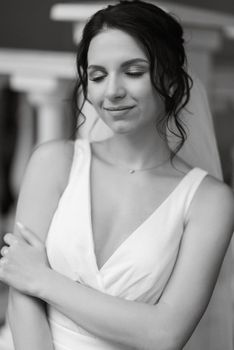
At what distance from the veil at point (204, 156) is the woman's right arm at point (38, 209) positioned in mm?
361

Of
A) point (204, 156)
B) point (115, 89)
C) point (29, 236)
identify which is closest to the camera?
point (115, 89)

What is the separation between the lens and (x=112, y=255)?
1903mm

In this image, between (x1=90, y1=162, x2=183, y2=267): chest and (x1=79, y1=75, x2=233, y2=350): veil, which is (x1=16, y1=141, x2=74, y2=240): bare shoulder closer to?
(x1=90, y1=162, x2=183, y2=267): chest

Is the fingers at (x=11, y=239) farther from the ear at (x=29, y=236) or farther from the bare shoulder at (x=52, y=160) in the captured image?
the bare shoulder at (x=52, y=160)

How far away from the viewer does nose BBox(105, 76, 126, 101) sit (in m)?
1.77

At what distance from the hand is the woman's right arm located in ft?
0.13

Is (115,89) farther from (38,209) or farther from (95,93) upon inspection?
(38,209)

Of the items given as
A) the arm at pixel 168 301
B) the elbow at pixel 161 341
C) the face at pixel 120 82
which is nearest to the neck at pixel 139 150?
the face at pixel 120 82

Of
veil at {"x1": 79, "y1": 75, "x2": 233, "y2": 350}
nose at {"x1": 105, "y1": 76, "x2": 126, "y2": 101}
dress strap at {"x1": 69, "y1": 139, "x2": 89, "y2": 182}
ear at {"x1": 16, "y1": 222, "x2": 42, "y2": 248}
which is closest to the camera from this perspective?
nose at {"x1": 105, "y1": 76, "x2": 126, "y2": 101}

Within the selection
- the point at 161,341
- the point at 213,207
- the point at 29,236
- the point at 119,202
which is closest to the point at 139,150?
the point at 119,202

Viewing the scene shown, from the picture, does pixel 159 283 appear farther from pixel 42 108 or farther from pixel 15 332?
pixel 42 108

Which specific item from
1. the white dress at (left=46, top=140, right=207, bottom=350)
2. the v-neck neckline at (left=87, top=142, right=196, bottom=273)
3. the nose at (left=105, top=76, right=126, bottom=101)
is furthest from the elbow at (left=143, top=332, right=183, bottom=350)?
the nose at (left=105, top=76, right=126, bottom=101)

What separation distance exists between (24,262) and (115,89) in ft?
1.62

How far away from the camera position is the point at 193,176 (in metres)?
1.99
